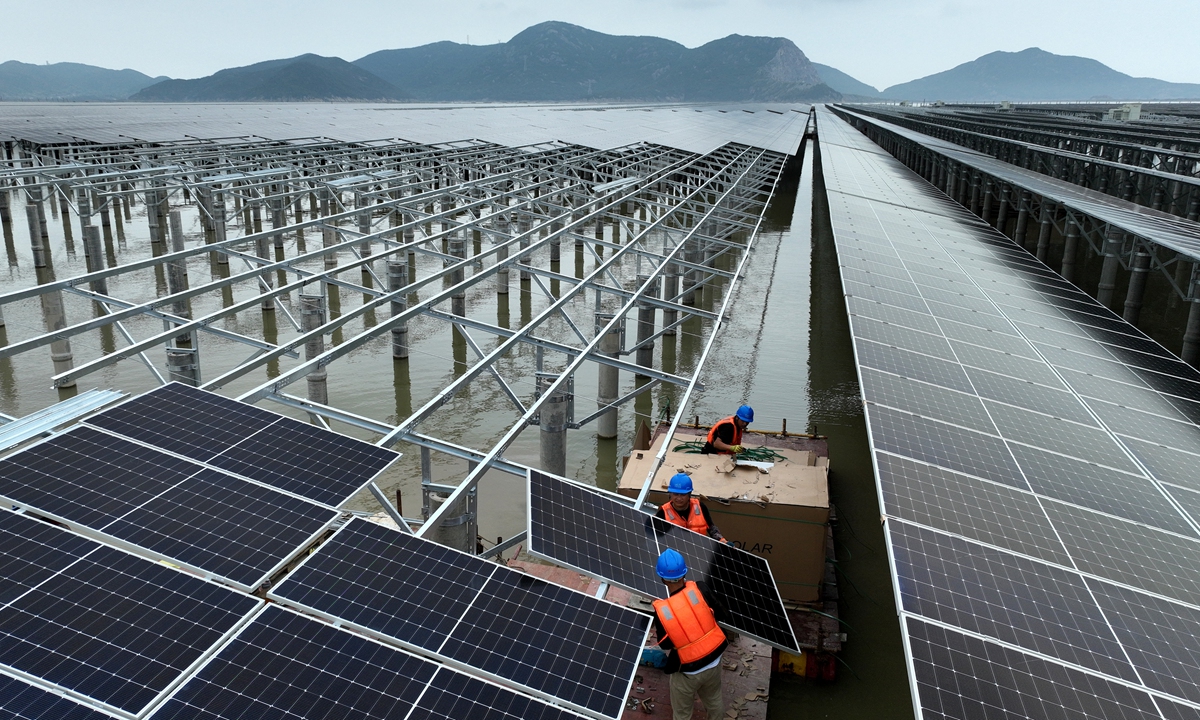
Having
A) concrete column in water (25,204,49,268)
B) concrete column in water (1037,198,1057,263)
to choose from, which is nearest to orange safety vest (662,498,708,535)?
concrete column in water (1037,198,1057,263)

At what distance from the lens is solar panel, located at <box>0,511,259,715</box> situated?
5414 millimetres

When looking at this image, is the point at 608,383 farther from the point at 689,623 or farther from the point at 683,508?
the point at 689,623

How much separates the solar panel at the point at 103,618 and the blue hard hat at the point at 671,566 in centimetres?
358

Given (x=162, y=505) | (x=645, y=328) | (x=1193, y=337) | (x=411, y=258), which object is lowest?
(x=411, y=258)

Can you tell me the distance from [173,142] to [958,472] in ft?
145

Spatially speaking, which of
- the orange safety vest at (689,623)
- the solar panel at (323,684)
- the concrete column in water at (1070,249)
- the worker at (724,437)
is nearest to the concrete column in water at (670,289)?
the worker at (724,437)

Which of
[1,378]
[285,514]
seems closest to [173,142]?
[1,378]

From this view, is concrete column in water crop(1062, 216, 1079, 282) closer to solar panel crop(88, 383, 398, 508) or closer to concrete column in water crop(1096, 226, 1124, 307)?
concrete column in water crop(1096, 226, 1124, 307)

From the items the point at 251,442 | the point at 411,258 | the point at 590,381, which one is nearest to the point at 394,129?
the point at 411,258

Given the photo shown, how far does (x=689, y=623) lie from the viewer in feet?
25.8

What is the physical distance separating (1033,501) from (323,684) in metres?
7.34

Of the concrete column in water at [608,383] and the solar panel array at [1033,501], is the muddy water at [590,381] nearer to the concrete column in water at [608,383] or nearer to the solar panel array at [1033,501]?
the concrete column in water at [608,383]

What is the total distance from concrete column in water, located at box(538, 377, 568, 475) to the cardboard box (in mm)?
1840

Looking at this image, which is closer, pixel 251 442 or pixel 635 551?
pixel 635 551
